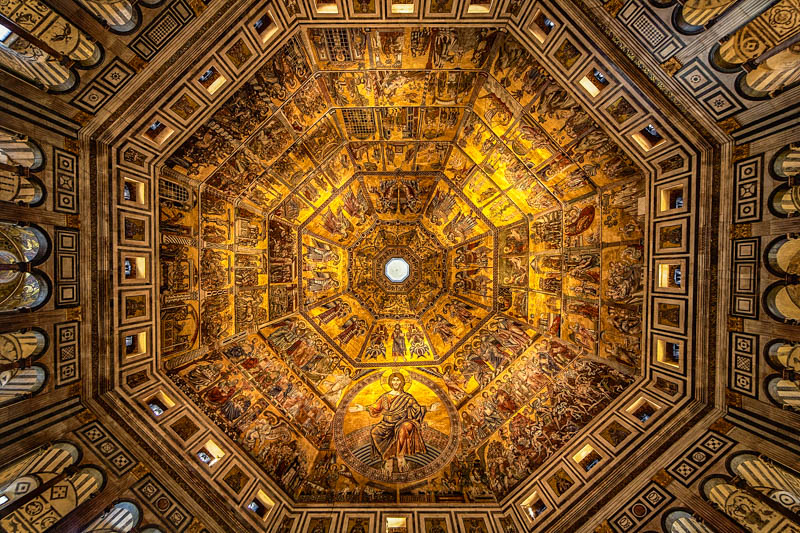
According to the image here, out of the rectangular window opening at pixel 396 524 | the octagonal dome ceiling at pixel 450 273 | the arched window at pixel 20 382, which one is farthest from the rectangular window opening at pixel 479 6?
the rectangular window opening at pixel 396 524

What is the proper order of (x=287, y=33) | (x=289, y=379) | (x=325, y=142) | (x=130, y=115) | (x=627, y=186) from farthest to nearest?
(x=289, y=379) < (x=325, y=142) < (x=627, y=186) < (x=287, y=33) < (x=130, y=115)

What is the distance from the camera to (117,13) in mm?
6980

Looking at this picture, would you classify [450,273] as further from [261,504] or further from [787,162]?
[261,504]

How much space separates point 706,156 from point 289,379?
1529 centimetres

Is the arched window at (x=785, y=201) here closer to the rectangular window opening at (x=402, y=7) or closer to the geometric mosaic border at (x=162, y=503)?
the rectangular window opening at (x=402, y=7)

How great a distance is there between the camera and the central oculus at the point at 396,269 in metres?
18.2

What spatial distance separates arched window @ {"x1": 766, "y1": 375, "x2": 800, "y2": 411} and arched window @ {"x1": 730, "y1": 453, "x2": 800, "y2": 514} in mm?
1409

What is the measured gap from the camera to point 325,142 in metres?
12.3

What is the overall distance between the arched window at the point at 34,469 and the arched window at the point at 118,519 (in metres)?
1.45

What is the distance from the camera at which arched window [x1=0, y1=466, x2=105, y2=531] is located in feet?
22.6

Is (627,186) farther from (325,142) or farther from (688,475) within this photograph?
(325,142)

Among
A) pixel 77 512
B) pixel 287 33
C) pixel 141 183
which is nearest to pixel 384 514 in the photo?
pixel 77 512

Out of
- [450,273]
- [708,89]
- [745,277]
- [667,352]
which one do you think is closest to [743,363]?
[667,352]

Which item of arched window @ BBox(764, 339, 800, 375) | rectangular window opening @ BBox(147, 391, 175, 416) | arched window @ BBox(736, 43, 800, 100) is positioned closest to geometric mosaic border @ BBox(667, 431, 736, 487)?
arched window @ BBox(764, 339, 800, 375)
